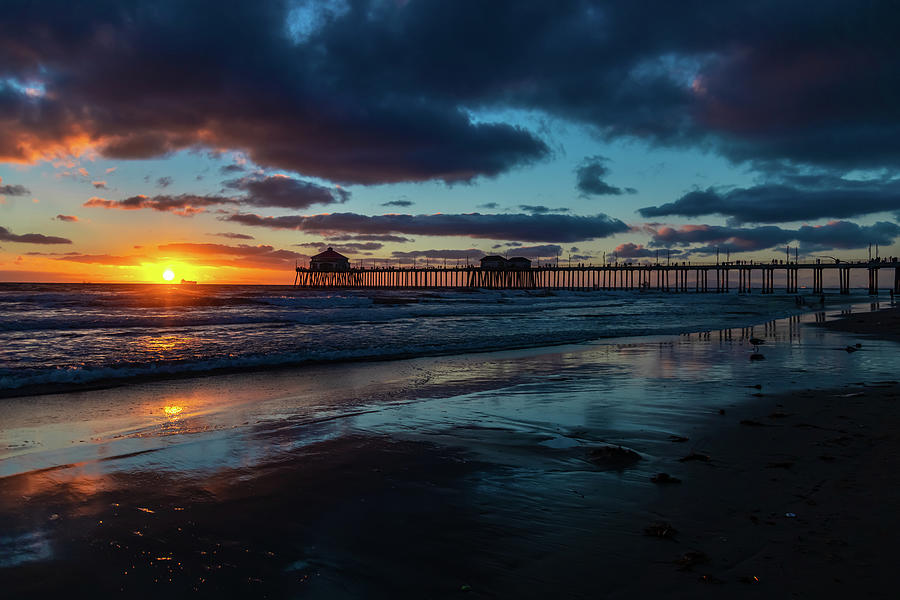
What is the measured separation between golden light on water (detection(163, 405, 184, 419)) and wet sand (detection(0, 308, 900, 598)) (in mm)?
74

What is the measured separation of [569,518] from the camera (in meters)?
3.60

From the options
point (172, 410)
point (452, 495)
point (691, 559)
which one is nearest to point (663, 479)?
point (691, 559)

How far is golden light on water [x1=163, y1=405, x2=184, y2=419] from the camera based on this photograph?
6.97 m

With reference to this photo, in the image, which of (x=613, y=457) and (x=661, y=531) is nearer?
(x=661, y=531)

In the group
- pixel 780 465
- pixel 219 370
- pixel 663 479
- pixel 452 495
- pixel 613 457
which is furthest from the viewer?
pixel 219 370

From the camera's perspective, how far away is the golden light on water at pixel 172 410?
6969 millimetres

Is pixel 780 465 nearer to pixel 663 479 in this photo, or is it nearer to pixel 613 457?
pixel 663 479

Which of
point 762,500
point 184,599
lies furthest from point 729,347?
point 184,599

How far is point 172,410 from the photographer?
7293 millimetres

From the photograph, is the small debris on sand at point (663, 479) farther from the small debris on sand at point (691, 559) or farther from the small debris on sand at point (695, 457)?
the small debris on sand at point (691, 559)

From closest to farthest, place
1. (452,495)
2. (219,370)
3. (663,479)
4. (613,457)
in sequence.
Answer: (452,495) → (663,479) → (613,457) → (219,370)

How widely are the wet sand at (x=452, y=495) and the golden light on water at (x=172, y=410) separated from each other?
0.24ft

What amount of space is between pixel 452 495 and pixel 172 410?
500 cm

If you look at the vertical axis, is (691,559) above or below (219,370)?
above
